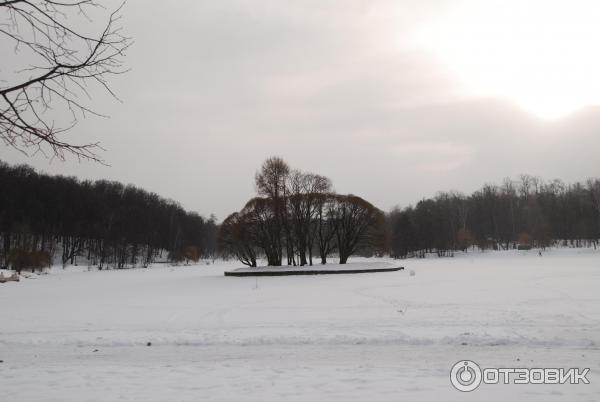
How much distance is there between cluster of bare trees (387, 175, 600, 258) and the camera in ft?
294

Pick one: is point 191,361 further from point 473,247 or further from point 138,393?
point 473,247

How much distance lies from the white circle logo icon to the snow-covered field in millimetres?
151

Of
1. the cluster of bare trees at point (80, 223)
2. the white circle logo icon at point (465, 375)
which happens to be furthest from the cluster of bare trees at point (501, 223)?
the white circle logo icon at point (465, 375)

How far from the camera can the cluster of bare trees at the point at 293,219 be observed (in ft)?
132

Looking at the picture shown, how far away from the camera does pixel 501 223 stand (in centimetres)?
A: 10400

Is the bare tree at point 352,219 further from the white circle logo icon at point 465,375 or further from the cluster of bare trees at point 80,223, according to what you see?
the cluster of bare trees at point 80,223

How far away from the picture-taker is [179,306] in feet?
52.7

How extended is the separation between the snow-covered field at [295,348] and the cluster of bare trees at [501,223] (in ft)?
222

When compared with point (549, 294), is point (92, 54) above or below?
above

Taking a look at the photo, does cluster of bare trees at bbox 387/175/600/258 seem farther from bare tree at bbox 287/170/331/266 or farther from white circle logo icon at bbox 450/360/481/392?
white circle logo icon at bbox 450/360/481/392

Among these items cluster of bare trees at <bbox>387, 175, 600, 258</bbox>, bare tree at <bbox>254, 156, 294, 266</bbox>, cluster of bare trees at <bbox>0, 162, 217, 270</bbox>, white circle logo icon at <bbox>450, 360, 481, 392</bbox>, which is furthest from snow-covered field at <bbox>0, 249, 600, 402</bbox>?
cluster of bare trees at <bbox>387, 175, 600, 258</bbox>

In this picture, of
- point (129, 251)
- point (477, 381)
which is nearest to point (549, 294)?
point (477, 381)

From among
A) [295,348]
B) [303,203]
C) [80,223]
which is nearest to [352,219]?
[303,203]

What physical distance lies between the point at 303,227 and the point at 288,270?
753 centimetres
